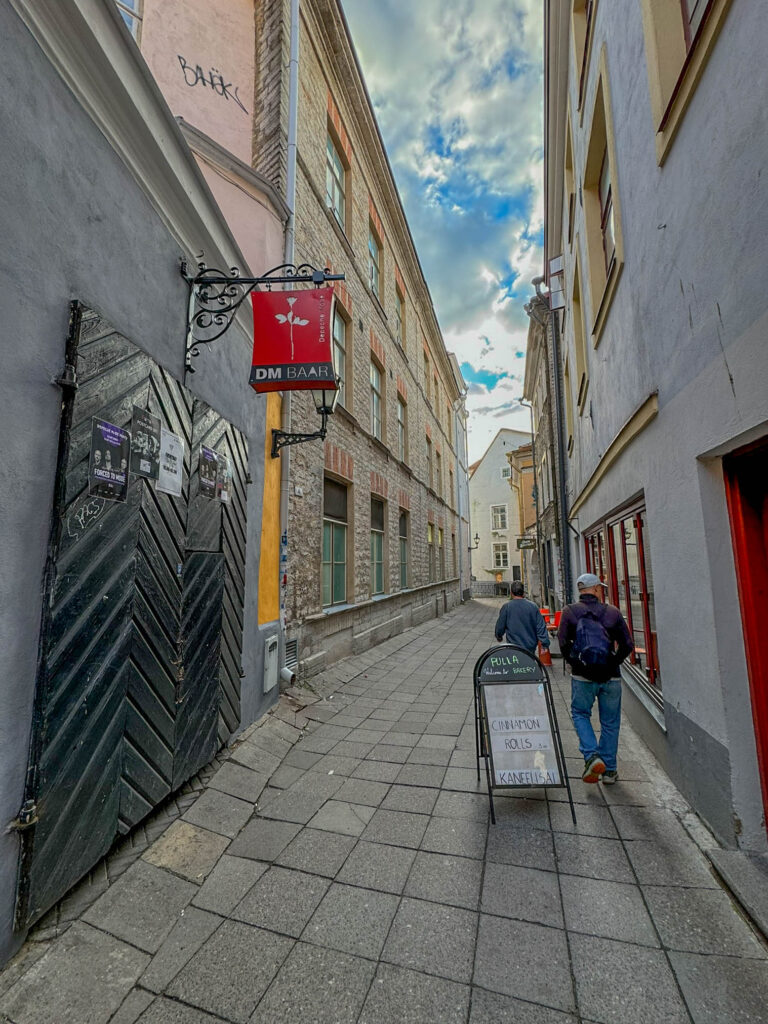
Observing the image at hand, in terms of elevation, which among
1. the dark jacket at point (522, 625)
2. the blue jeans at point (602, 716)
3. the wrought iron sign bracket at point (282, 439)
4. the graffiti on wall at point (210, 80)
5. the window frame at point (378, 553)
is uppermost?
the graffiti on wall at point (210, 80)

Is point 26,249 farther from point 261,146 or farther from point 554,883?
point 261,146

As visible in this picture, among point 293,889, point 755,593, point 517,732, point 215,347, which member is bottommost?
point 293,889

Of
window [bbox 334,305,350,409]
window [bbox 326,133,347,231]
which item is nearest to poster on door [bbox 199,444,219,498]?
window [bbox 334,305,350,409]

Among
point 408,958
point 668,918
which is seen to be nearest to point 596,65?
point 668,918

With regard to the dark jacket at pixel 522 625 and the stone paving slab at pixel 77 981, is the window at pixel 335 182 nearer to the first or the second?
the dark jacket at pixel 522 625

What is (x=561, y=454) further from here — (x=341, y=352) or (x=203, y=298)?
(x=203, y=298)

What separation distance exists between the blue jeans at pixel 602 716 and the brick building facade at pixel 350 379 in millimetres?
3520

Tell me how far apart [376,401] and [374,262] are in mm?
3458

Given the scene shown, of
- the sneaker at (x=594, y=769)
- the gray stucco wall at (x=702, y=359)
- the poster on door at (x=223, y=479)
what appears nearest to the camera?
the gray stucco wall at (x=702, y=359)

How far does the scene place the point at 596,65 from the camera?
5.45 m

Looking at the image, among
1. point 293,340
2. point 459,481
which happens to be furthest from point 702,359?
point 459,481

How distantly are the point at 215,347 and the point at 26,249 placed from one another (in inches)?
84.2

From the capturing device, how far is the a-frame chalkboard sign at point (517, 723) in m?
3.26

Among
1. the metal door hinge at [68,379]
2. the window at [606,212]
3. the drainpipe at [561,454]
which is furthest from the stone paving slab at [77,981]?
the drainpipe at [561,454]
